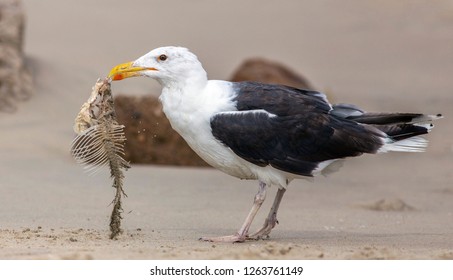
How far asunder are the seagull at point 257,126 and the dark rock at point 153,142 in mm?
4879

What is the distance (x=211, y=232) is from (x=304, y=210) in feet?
6.12

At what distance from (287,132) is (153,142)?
5237 mm

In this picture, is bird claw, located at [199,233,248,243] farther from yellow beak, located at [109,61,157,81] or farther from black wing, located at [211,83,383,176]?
yellow beak, located at [109,61,157,81]

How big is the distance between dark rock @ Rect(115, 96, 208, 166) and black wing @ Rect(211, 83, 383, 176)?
4940 millimetres

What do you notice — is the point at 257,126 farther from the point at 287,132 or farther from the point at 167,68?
the point at 167,68

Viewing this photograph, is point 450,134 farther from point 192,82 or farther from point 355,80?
point 192,82

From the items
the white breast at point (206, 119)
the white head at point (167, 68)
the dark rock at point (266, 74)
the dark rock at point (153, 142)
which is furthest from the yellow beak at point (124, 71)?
the dark rock at point (266, 74)

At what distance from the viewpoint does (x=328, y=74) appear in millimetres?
22219

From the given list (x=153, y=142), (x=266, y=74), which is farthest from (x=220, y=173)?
(x=266, y=74)

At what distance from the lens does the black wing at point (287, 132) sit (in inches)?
324

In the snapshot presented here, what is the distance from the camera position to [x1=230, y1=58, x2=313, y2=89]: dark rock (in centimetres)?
1509

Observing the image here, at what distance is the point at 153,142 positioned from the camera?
43.9 ft

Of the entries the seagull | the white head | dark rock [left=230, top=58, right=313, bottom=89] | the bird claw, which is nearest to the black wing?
the seagull

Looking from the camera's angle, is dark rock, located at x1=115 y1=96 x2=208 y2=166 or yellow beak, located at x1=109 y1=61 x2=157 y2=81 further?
dark rock, located at x1=115 y1=96 x2=208 y2=166
